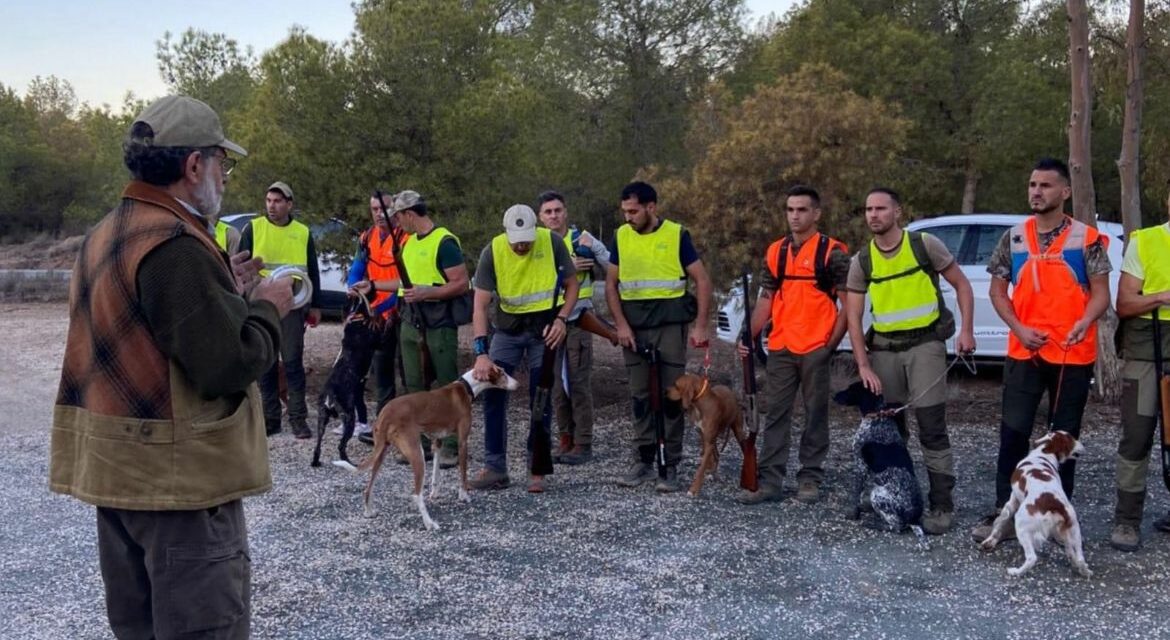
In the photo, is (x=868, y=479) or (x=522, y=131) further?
(x=522, y=131)

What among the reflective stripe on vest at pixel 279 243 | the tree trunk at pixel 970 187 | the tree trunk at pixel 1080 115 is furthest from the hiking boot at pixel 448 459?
the tree trunk at pixel 970 187

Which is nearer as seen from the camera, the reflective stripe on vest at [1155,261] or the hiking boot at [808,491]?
the reflective stripe on vest at [1155,261]

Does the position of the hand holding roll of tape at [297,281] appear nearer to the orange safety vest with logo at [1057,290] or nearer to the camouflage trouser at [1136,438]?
the orange safety vest with logo at [1057,290]

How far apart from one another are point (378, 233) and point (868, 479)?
14.7 ft

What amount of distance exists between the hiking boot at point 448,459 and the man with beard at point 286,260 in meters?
1.54

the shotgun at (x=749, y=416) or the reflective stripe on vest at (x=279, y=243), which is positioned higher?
the reflective stripe on vest at (x=279, y=243)

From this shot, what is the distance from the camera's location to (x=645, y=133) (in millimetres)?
16891

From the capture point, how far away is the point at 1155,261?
17.6ft

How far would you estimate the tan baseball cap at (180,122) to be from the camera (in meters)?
2.55

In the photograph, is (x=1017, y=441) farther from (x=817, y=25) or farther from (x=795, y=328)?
(x=817, y=25)

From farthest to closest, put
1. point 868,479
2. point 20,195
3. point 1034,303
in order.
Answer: point 20,195 → point 868,479 → point 1034,303

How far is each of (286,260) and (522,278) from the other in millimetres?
2640

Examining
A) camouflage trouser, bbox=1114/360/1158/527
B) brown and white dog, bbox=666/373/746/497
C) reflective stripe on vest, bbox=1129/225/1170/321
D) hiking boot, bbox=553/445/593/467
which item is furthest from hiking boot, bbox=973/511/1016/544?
hiking boot, bbox=553/445/593/467

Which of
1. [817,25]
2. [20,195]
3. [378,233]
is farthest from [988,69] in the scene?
[20,195]
